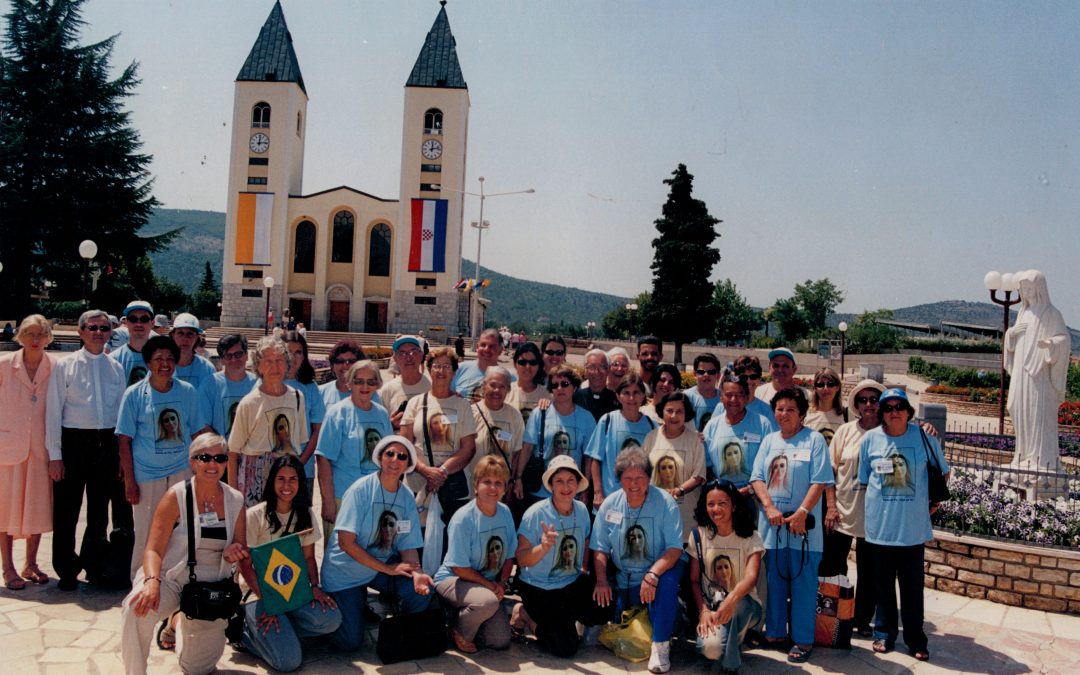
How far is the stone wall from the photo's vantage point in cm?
573

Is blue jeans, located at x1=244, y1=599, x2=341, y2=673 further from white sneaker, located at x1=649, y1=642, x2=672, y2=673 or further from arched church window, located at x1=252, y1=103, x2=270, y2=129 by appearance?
arched church window, located at x1=252, y1=103, x2=270, y2=129

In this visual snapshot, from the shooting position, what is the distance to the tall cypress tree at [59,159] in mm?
33562

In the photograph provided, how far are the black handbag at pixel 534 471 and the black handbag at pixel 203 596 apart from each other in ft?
7.37

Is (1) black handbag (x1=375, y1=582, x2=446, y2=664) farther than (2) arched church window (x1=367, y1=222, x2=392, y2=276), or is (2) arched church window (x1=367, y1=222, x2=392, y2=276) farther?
(2) arched church window (x1=367, y1=222, x2=392, y2=276)

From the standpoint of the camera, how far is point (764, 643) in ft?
16.2

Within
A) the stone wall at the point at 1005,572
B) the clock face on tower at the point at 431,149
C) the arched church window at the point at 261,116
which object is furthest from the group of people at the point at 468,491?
the arched church window at the point at 261,116

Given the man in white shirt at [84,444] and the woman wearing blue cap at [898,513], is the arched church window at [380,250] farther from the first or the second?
the woman wearing blue cap at [898,513]

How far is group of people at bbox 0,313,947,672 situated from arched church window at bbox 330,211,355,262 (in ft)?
135

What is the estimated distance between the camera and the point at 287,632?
435 cm

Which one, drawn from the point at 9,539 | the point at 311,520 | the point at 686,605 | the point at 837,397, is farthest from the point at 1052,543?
the point at 9,539

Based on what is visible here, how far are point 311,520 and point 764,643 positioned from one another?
3095 mm

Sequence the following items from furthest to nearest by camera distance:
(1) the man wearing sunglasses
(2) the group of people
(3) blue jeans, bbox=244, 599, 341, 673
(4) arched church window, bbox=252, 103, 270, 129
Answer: (4) arched church window, bbox=252, 103, 270, 129 < (1) the man wearing sunglasses < (2) the group of people < (3) blue jeans, bbox=244, 599, 341, 673

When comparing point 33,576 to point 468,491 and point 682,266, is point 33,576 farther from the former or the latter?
point 682,266

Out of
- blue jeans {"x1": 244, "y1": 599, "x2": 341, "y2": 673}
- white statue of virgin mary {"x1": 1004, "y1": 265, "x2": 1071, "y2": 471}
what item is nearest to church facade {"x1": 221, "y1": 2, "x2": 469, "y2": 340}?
white statue of virgin mary {"x1": 1004, "y1": 265, "x2": 1071, "y2": 471}
